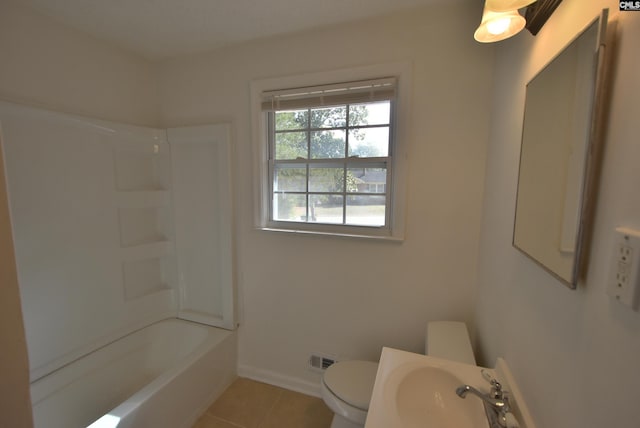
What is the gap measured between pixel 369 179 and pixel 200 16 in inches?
54.1

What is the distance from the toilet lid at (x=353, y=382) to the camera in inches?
49.7

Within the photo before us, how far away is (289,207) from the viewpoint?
1.89 m

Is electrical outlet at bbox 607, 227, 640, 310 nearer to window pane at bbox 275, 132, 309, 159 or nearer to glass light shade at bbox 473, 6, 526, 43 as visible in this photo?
glass light shade at bbox 473, 6, 526, 43

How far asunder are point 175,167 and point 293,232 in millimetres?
1130

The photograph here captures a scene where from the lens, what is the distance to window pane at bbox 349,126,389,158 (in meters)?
1.62

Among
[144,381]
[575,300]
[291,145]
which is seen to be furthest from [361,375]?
[144,381]

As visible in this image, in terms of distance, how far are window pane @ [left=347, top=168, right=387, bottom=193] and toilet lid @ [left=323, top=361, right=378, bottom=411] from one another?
1048mm

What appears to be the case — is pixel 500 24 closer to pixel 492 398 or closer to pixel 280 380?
pixel 492 398

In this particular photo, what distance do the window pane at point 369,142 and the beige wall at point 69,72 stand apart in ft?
5.32

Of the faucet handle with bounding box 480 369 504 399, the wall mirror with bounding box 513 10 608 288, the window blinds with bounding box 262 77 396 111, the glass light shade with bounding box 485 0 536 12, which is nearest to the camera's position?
the wall mirror with bounding box 513 10 608 288

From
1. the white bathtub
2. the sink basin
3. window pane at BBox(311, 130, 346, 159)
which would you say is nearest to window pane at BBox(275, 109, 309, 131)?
window pane at BBox(311, 130, 346, 159)

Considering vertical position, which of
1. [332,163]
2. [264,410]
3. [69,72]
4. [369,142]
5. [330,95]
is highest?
[69,72]

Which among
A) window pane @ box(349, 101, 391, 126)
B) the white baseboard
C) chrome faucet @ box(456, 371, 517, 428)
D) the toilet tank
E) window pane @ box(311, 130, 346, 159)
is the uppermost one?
window pane @ box(349, 101, 391, 126)

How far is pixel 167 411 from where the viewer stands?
4.78 feet
